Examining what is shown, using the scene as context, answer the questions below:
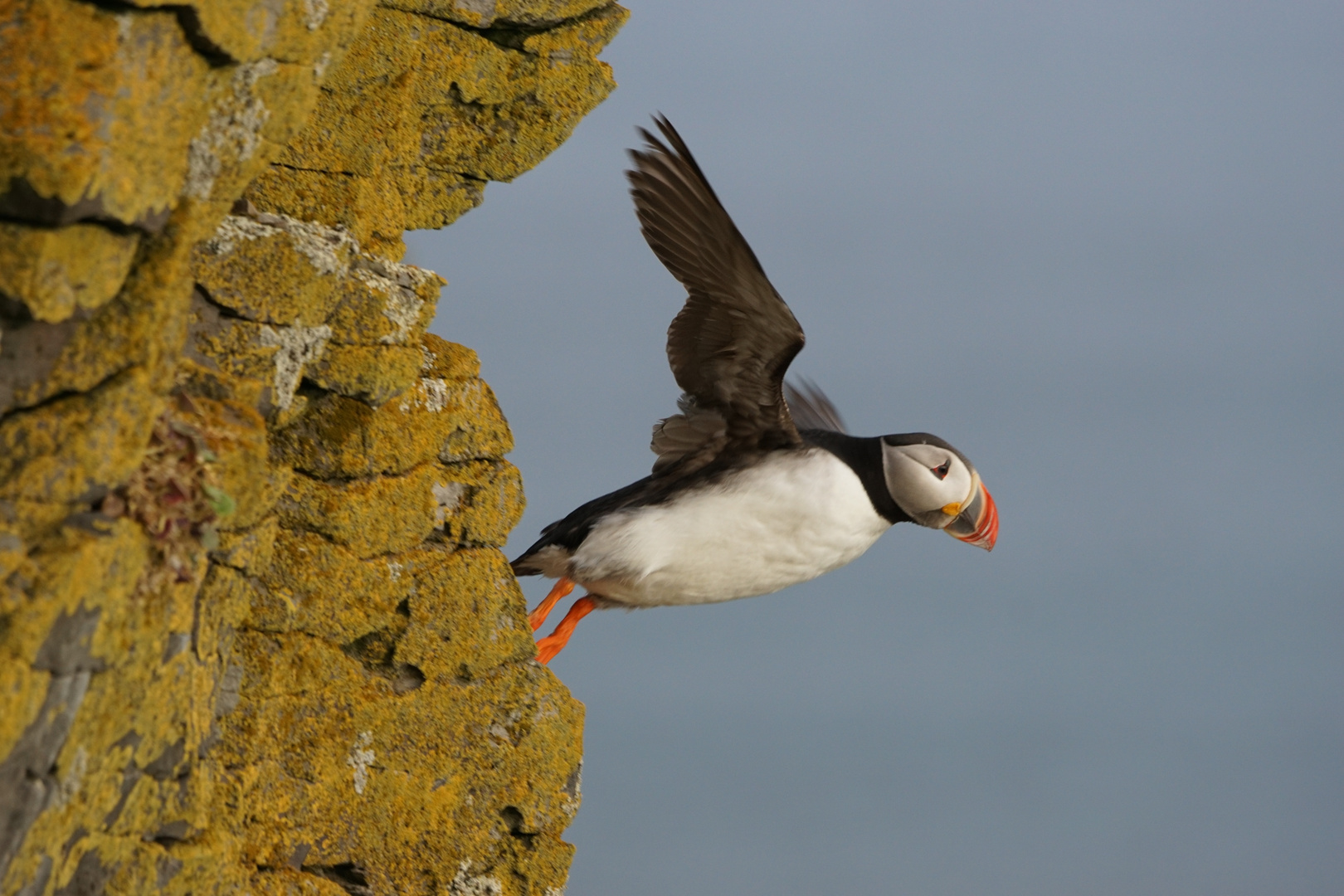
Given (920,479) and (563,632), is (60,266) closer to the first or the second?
(563,632)

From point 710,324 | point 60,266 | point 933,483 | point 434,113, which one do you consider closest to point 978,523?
point 933,483

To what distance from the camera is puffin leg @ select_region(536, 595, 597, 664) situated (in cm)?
Answer: 616

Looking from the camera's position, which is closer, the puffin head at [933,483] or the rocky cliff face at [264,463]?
the rocky cliff face at [264,463]

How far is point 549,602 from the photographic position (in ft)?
20.6

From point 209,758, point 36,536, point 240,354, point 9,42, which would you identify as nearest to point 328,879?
point 209,758

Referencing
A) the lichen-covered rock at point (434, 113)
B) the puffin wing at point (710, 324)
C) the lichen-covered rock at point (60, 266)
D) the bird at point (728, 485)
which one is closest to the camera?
the lichen-covered rock at point (60, 266)

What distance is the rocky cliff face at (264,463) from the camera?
311 centimetres

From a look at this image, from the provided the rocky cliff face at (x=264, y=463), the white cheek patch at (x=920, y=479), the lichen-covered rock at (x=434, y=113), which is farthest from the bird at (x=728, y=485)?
the rocky cliff face at (x=264, y=463)

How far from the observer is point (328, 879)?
486 centimetres

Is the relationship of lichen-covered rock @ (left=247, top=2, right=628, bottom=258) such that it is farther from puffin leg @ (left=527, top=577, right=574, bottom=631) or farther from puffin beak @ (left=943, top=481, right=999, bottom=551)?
puffin beak @ (left=943, top=481, right=999, bottom=551)

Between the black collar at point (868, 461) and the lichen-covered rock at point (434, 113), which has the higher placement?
the lichen-covered rock at point (434, 113)

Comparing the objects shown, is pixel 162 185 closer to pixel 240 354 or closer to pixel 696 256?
pixel 240 354

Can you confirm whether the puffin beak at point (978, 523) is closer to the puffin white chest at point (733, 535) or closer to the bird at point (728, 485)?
the bird at point (728, 485)

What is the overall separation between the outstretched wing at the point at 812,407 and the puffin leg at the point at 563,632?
2.34 m
